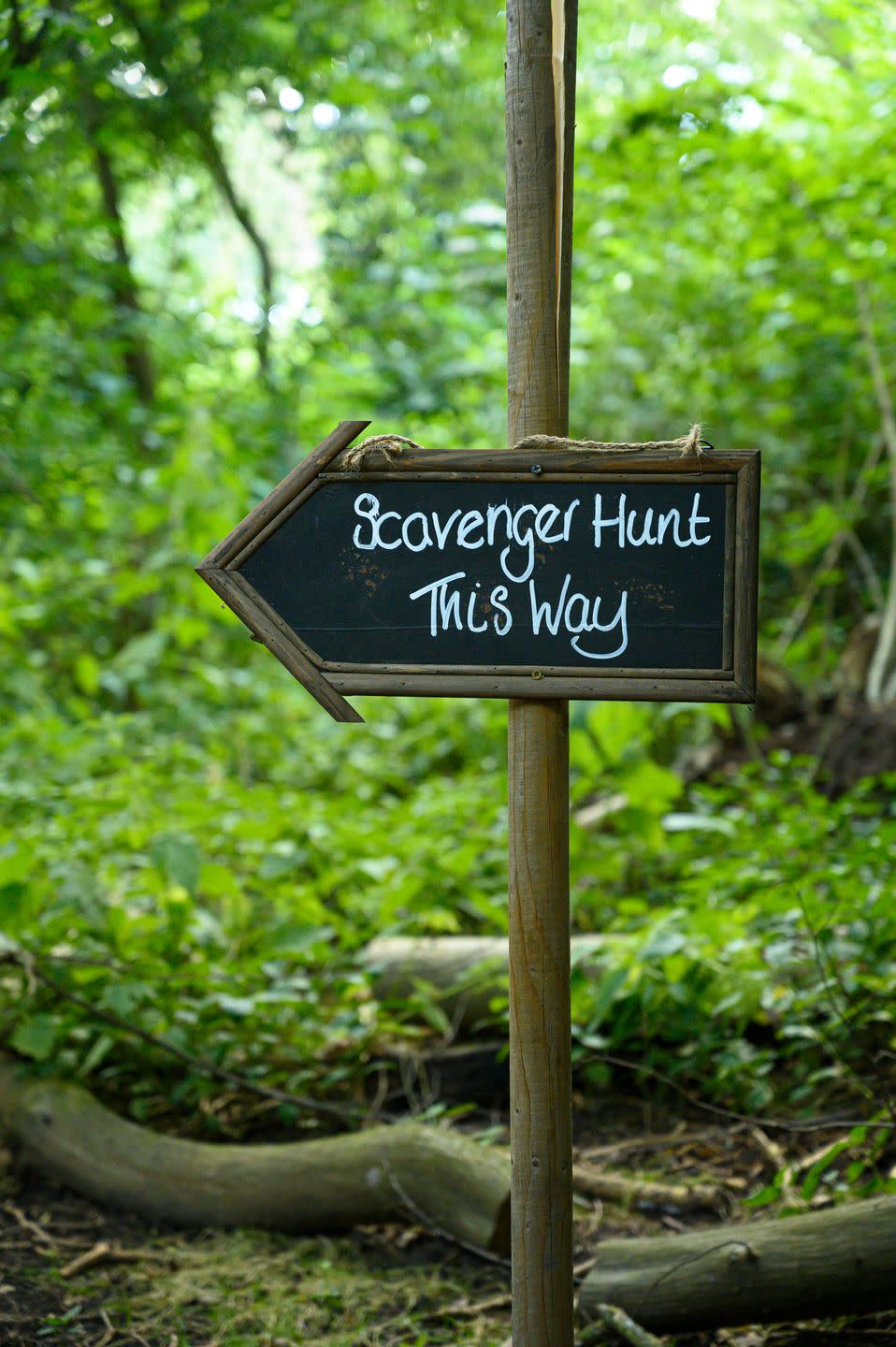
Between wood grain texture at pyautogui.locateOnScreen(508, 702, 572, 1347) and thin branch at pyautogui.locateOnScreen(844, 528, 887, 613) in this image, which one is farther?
thin branch at pyautogui.locateOnScreen(844, 528, 887, 613)

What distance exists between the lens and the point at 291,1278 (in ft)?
7.09

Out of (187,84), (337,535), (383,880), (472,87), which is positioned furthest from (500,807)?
A: (472,87)

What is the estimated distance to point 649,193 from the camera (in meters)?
4.31

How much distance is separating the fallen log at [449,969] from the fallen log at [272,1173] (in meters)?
0.58

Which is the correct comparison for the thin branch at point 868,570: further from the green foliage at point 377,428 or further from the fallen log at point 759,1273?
the fallen log at point 759,1273

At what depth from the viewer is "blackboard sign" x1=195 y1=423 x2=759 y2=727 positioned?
1.50 metres

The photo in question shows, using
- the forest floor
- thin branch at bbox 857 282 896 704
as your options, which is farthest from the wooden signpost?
thin branch at bbox 857 282 896 704

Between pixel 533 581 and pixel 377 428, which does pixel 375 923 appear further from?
pixel 377 428

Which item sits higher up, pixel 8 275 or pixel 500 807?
pixel 8 275

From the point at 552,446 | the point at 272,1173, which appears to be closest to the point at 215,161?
the point at 552,446

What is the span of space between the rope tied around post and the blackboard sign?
0.01 meters

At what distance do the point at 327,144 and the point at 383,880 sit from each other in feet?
16.1

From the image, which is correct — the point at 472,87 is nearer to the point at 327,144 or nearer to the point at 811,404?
the point at 327,144

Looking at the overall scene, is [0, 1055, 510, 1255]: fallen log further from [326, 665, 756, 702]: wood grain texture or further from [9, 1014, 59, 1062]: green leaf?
[326, 665, 756, 702]: wood grain texture
